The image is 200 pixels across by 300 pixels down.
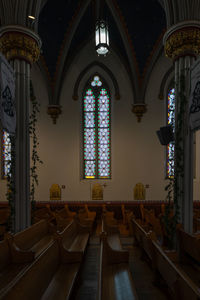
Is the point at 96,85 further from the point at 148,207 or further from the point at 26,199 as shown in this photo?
the point at 26,199

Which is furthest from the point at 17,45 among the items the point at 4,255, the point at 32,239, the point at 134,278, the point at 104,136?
the point at 104,136

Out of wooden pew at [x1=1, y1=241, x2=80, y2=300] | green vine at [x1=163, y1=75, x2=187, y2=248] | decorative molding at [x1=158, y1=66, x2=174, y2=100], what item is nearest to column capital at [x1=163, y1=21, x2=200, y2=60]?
green vine at [x1=163, y1=75, x2=187, y2=248]

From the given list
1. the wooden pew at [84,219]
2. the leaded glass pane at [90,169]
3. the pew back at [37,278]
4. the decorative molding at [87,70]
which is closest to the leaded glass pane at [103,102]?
the decorative molding at [87,70]

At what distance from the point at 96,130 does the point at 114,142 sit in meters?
1.11

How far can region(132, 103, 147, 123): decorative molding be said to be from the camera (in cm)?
1104

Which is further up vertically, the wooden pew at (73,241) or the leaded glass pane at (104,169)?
the leaded glass pane at (104,169)

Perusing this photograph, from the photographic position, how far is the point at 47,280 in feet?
10.7

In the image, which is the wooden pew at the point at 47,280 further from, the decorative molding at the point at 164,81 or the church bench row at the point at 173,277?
the decorative molding at the point at 164,81

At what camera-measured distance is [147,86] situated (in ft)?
37.1

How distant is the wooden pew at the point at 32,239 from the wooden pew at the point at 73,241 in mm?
454

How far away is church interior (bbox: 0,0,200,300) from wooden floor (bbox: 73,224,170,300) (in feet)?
0.19

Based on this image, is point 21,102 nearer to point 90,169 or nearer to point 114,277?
point 114,277

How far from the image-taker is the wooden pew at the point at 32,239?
392cm

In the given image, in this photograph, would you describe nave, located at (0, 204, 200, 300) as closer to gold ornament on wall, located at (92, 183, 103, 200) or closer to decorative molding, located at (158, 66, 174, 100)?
Result: gold ornament on wall, located at (92, 183, 103, 200)
